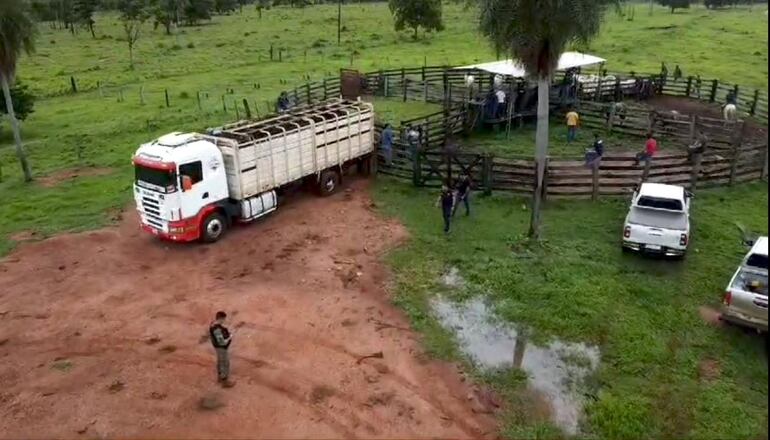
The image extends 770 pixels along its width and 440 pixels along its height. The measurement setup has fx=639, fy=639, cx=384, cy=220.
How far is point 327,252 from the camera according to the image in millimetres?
16438

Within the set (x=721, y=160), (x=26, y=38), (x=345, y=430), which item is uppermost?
(x=26, y=38)

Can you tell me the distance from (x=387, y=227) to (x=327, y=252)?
2.24 m

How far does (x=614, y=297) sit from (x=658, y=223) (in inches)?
110

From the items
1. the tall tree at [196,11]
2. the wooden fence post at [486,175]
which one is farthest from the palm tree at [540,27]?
the tall tree at [196,11]

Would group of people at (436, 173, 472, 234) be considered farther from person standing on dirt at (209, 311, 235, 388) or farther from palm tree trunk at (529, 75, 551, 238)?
person standing on dirt at (209, 311, 235, 388)

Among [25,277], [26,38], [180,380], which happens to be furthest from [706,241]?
[26,38]

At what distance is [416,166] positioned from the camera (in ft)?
67.7

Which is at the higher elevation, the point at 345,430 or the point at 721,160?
the point at 721,160

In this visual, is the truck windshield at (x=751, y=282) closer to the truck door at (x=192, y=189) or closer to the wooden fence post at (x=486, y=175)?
the wooden fence post at (x=486, y=175)

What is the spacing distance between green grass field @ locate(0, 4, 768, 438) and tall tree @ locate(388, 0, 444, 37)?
48.7 ft

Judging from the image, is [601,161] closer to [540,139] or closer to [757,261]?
[540,139]

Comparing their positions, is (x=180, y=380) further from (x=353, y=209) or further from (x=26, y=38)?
(x=26, y=38)

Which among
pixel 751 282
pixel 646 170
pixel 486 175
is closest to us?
pixel 751 282

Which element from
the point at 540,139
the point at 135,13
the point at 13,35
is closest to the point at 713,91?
the point at 540,139
